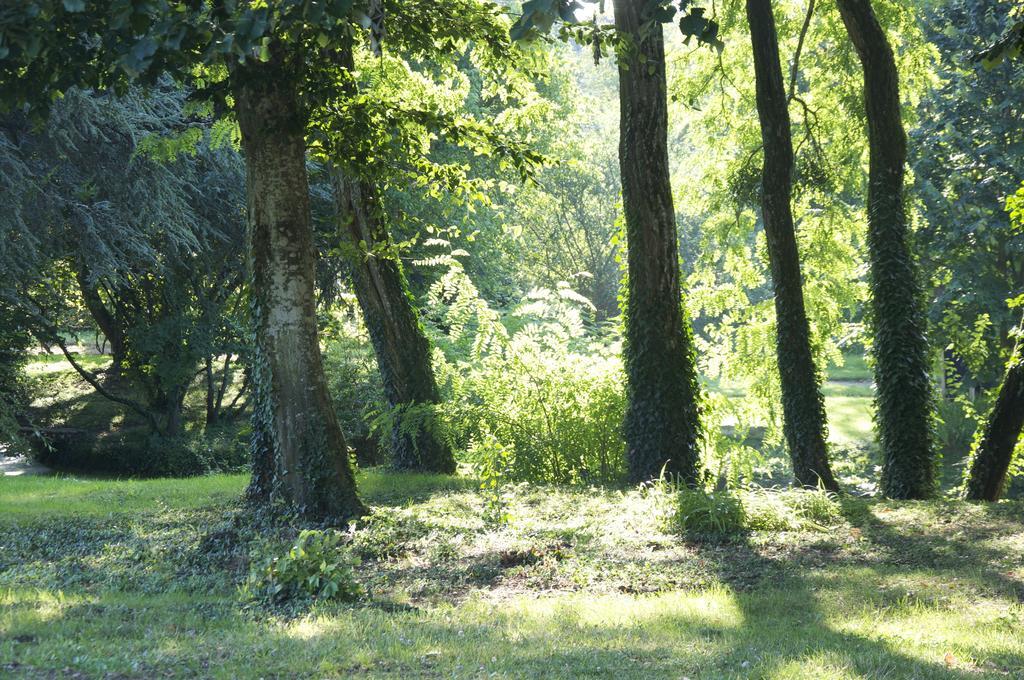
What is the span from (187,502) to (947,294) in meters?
18.9

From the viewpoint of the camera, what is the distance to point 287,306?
8859 millimetres

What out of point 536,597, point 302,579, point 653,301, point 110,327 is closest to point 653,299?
point 653,301

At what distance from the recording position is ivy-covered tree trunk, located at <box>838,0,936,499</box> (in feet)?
39.9

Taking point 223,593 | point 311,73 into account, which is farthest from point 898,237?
point 223,593

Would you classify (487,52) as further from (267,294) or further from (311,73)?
(267,294)

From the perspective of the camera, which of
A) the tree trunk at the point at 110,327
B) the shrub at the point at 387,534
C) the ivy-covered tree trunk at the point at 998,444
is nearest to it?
the shrub at the point at 387,534

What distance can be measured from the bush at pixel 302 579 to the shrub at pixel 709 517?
10.3 ft

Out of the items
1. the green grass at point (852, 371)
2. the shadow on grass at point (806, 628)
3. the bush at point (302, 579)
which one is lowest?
the shadow on grass at point (806, 628)

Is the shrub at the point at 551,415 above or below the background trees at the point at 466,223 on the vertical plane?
below

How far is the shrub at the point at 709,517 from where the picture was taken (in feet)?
28.0

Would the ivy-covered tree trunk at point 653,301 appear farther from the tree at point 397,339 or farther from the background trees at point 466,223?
the tree at point 397,339

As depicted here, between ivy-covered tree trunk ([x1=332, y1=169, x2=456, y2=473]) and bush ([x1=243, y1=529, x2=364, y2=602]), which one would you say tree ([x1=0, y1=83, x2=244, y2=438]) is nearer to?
ivy-covered tree trunk ([x1=332, y1=169, x2=456, y2=473])

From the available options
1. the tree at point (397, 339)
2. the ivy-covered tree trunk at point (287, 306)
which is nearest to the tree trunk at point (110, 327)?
the tree at point (397, 339)

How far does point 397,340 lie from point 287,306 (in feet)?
15.1
